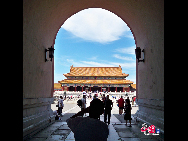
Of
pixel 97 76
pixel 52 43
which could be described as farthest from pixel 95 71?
pixel 52 43

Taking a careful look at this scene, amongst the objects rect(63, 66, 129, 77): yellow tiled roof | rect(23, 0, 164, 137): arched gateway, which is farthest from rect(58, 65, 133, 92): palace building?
rect(23, 0, 164, 137): arched gateway

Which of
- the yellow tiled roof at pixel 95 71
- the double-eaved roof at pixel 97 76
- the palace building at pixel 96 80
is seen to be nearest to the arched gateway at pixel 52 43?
the palace building at pixel 96 80

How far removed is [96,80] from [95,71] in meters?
3.54

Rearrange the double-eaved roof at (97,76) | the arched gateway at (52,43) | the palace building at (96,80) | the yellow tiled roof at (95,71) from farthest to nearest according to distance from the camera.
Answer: the yellow tiled roof at (95,71)
the double-eaved roof at (97,76)
the palace building at (96,80)
the arched gateway at (52,43)

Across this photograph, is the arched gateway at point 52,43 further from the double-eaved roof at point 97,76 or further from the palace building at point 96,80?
the double-eaved roof at point 97,76

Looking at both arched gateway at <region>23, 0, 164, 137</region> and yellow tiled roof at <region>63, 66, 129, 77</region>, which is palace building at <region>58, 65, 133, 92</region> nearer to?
yellow tiled roof at <region>63, 66, 129, 77</region>

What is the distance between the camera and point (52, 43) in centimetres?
841

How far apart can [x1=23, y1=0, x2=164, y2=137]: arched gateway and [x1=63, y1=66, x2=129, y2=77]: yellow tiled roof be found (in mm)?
36041

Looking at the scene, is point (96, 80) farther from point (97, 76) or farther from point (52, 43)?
point (52, 43)

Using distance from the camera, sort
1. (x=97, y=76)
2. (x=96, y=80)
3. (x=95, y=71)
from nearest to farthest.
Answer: (x=96, y=80), (x=97, y=76), (x=95, y=71)

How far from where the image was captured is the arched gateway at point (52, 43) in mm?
5203

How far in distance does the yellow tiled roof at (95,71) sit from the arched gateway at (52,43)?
36.0 metres
